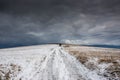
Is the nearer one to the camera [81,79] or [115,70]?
[81,79]

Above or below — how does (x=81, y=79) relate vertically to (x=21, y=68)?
below

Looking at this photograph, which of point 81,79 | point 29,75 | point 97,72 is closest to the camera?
point 81,79

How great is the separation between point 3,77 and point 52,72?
18.1ft

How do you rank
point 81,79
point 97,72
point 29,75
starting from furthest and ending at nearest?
1. point 97,72
2. point 29,75
3. point 81,79

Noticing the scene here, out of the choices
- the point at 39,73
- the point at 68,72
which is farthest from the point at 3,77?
the point at 68,72

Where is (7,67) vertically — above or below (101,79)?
above

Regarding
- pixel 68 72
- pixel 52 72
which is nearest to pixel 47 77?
pixel 52 72

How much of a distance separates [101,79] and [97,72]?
2.35 meters

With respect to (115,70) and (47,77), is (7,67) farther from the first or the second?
(115,70)

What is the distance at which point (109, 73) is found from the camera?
52.1 feet

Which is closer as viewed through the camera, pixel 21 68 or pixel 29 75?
pixel 29 75

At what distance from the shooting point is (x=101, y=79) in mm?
14344

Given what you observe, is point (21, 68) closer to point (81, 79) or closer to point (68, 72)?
point (68, 72)

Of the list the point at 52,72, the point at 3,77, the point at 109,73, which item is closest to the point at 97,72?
the point at 109,73
